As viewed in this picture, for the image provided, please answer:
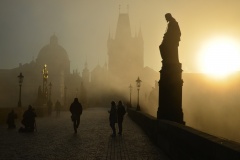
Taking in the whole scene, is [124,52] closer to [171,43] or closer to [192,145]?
[171,43]

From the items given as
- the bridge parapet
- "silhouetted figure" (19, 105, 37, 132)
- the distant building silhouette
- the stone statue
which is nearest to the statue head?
the stone statue

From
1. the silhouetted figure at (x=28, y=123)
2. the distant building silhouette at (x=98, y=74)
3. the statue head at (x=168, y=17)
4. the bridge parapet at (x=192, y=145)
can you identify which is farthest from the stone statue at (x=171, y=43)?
the distant building silhouette at (x=98, y=74)

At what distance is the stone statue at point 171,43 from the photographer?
14938 mm

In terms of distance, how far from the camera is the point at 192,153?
769cm

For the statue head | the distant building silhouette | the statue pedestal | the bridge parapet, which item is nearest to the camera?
the bridge parapet

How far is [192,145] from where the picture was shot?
774 centimetres

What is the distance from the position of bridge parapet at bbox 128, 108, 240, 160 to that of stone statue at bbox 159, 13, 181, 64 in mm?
2987

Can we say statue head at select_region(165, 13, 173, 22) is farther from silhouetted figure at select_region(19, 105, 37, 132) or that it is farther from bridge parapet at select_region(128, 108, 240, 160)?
silhouetted figure at select_region(19, 105, 37, 132)

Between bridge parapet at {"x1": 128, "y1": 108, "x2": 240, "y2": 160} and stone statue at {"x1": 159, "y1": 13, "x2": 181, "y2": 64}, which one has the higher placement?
stone statue at {"x1": 159, "y1": 13, "x2": 181, "y2": 64}

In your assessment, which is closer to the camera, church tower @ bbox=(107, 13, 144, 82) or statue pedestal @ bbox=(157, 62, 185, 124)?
statue pedestal @ bbox=(157, 62, 185, 124)

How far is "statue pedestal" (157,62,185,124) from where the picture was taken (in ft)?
47.4

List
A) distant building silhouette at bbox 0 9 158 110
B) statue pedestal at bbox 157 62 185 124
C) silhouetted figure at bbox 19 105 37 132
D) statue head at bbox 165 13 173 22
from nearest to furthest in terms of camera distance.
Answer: statue pedestal at bbox 157 62 185 124 < statue head at bbox 165 13 173 22 < silhouetted figure at bbox 19 105 37 132 < distant building silhouette at bbox 0 9 158 110

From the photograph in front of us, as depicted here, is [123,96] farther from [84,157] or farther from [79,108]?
[84,157]

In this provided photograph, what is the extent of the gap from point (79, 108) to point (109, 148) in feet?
25.8
